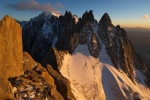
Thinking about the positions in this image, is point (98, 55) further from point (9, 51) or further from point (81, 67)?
point (9, 51)

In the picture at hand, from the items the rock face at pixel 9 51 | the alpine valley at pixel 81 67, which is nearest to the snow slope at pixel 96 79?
the alpine valley at pixel 81 67

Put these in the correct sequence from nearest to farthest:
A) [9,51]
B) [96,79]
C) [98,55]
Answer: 1. [9,51]
2. [96,79]
3. [98,55]

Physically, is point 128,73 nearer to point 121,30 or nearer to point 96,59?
point 96,59

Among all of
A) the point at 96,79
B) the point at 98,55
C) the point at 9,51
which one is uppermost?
the point at 9,51

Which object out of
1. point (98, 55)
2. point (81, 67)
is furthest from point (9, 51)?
point (98, 55)

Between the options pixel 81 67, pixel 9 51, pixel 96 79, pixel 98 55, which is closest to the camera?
pixel 9 51

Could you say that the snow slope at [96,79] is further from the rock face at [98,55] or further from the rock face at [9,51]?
the rock face at [9,51]

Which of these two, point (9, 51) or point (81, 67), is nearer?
point (9, 51)
